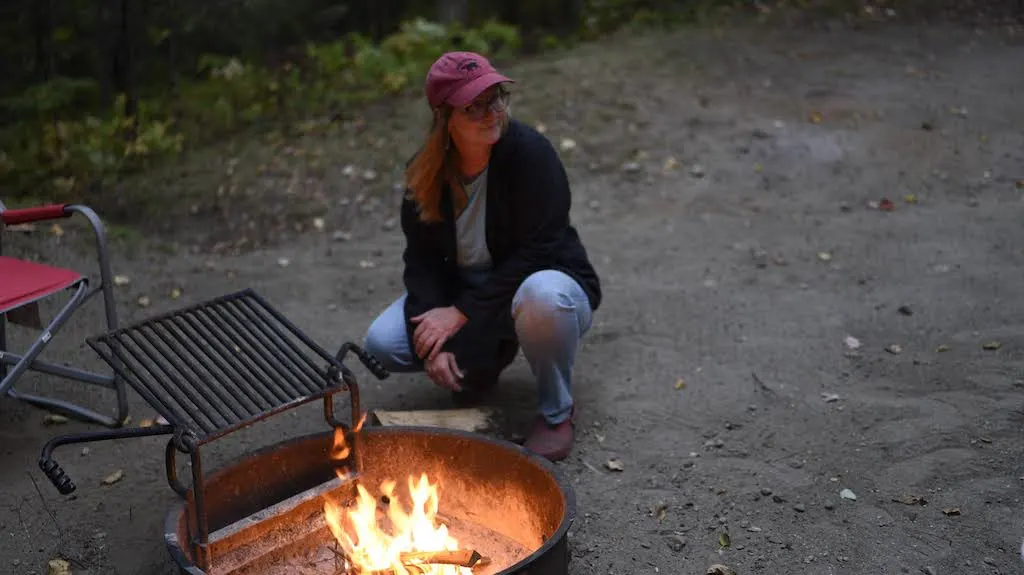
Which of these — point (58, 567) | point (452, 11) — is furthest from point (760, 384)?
point (452, 11)

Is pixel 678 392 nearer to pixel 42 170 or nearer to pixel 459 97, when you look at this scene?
pixel 459 97

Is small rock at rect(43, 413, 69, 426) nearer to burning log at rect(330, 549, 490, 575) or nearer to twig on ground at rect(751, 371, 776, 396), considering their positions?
burning log at rect(330, 549, 490, 575)

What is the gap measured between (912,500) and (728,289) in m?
1.92

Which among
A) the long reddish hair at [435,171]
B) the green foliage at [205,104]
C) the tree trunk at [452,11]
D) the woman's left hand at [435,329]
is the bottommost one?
the green foliage at [205,104]

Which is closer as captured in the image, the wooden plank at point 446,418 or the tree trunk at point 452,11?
the wooden plank at point 446,418

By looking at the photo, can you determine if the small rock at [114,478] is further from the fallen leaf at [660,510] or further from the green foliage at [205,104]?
the green foliage at [205,104]

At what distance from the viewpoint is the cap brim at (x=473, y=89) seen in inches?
125

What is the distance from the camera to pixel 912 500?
3.28 metres

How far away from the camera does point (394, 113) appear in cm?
766

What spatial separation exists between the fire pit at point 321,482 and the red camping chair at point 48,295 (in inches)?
24.7

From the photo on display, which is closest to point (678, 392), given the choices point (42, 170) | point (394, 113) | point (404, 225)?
point (404, 225)

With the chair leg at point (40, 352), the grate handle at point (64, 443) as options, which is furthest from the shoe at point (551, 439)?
the chair leg at point (40, 352)

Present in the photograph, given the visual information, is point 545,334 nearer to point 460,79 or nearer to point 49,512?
point 460,79

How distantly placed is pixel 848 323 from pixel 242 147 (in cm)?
445
